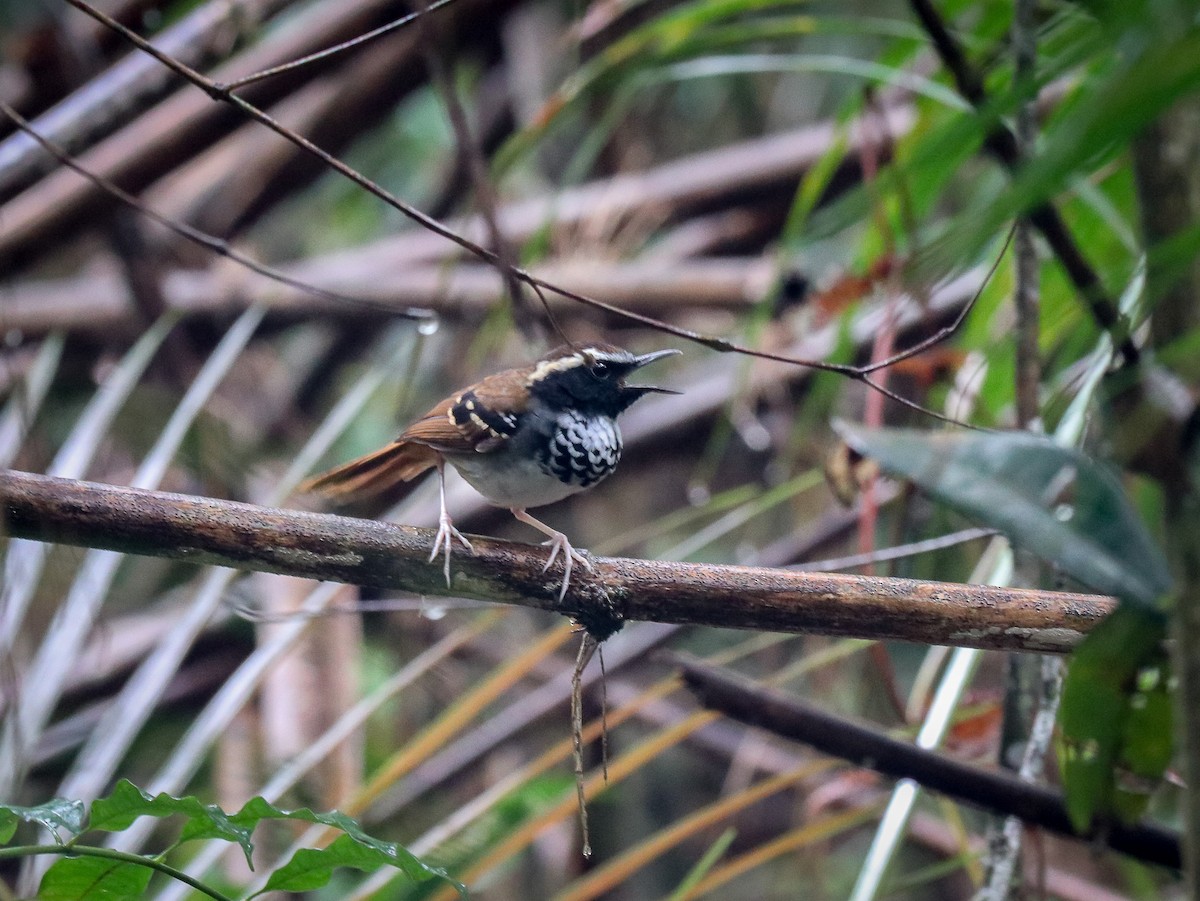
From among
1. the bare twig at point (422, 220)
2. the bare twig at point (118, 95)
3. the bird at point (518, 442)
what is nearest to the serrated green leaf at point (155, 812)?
the bare twig at point (422, 220)

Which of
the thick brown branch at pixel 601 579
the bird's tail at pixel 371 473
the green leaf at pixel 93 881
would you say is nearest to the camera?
the green leaf at pixel 93 881

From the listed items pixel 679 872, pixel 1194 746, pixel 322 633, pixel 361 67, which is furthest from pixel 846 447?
pixel 679 872

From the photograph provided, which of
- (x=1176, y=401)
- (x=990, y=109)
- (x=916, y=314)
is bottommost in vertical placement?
(x=1176, y=401)

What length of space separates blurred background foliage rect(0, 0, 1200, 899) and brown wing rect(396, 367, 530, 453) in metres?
0.28

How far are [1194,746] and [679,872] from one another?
406 centimetres

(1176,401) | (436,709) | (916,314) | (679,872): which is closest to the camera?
(1176,401)

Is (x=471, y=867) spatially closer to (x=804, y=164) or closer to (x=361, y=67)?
(x=361, y=67)

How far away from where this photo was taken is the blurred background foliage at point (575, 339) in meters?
1.82

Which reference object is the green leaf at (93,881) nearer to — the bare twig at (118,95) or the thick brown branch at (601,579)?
the thick brown branch at (601,579)

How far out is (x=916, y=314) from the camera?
2912 mm

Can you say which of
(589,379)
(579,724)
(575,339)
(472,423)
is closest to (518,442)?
(472,423)

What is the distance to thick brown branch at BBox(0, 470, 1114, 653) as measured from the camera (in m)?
1.32

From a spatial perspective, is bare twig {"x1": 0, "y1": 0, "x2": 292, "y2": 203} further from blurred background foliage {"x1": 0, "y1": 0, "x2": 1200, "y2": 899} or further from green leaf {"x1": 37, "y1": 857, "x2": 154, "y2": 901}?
green leaf {"x1": 37, "y1": 857, "x2": 154, "y2": 901}

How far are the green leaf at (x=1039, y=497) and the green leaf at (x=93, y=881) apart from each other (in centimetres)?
86
